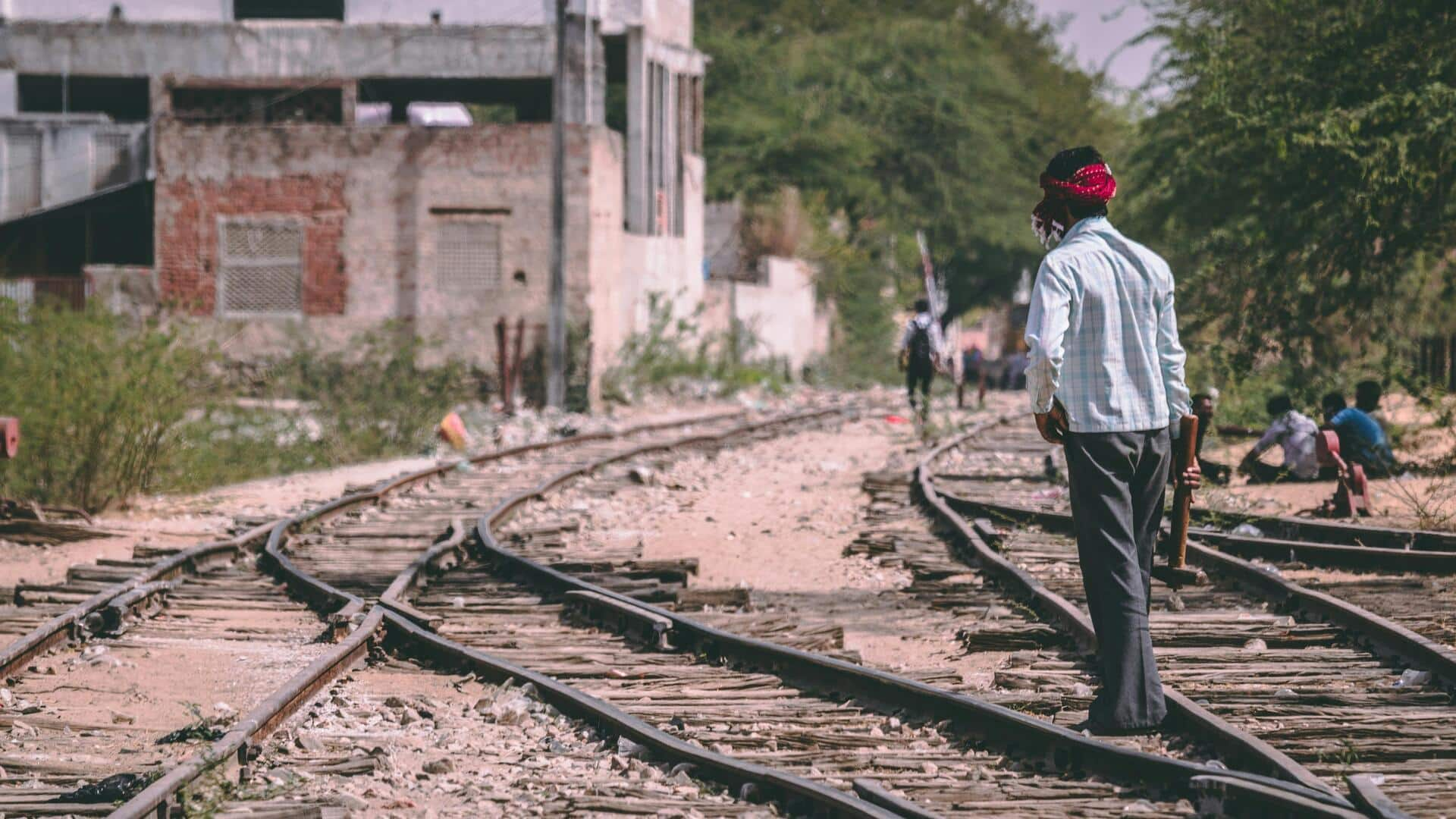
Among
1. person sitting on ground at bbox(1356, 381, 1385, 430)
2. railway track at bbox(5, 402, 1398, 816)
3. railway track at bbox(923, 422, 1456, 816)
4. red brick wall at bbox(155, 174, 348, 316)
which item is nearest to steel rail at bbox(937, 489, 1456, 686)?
railway track at bbox(923, 422, 1456, 816)

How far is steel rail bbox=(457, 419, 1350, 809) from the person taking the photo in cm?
475

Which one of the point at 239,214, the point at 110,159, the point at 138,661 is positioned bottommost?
the point at 138,661

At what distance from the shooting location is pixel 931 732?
5.75 metres

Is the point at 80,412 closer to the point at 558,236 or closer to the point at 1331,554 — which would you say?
the point at 1331,554

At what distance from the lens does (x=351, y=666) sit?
7090mm

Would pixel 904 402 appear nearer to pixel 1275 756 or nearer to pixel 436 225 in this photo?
pixel 436 225

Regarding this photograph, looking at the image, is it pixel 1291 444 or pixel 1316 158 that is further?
pixel 1316 158

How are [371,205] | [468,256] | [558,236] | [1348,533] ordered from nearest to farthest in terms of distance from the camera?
1. [1348,533]
2. [558,236]
3. [371,205]
4. [468,256]

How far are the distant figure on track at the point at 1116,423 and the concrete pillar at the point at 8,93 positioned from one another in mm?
29346

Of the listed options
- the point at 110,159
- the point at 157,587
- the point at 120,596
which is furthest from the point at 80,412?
the point at 110,159


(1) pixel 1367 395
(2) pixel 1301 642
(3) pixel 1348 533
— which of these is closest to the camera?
(2) pixel 1301 642

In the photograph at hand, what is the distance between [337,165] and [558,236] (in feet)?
14.5

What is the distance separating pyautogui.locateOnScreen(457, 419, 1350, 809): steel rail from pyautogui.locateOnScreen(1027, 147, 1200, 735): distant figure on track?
264 millimetres

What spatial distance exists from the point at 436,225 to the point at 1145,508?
23.3 meters
